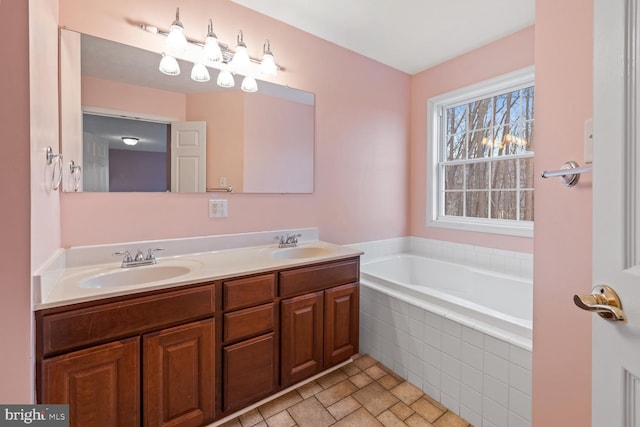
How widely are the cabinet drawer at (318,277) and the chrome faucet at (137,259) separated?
0.74m

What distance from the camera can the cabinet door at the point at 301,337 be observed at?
5.37 ft

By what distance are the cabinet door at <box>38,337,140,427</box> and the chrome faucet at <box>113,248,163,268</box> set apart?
1.52ft

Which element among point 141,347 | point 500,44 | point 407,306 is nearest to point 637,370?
point 407,306

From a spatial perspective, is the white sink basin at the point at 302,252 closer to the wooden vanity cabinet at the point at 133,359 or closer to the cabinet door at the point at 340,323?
the cabinet door at the point at 340,323

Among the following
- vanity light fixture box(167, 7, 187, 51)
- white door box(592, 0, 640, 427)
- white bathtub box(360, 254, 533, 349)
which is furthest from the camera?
vanity light fixture box(167, 7, 187, 51)

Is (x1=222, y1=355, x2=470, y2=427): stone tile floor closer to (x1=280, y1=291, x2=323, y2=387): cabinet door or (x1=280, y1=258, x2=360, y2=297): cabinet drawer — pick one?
(x1=280, y1=291, x2=323, y2=387): cabinet door

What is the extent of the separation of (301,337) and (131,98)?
1.72 metres

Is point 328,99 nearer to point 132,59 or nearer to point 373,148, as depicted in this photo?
point 373,148

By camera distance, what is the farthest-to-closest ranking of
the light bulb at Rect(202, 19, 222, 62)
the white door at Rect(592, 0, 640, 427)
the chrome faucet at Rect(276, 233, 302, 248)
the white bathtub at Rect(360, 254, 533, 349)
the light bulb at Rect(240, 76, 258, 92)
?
the chrome faucet at Rect(276, 233, 302, 248) → the light bulb at Rect(240, 76, 258, 92) → the light bulb at Rect(202, 19, 222, 62) → the white bathtub at Rect(360, 254, 533, 349) → the white door at Rect(592, 0, 640, 427)

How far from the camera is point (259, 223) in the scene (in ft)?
6.81

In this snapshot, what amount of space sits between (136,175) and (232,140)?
62 centimetres

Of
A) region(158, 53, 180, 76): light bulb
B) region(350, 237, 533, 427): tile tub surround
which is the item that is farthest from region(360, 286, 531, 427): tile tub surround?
region(158, 53, 180, 76): light bulb

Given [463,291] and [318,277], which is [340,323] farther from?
[463,291]

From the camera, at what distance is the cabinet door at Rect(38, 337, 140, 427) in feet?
3.45
